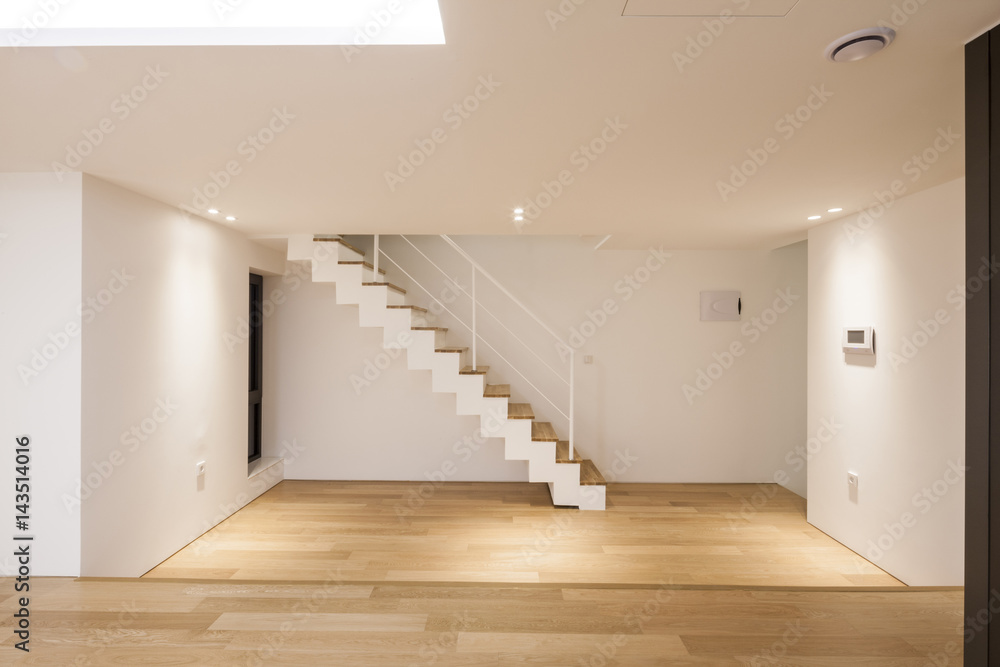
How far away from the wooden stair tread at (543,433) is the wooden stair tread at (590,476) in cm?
39

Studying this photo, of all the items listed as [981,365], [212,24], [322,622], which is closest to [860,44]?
[981,365]

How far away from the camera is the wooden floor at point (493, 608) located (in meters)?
1.96

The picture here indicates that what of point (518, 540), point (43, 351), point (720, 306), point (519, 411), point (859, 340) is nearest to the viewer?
point (43, 351)

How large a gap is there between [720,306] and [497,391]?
7.87ft

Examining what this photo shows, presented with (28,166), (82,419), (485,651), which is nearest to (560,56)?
(485,651)

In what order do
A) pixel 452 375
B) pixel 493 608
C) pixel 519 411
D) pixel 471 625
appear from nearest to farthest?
pixel 471 625 < pixel 493 608 < pixel 452 375 < pixel 519 411

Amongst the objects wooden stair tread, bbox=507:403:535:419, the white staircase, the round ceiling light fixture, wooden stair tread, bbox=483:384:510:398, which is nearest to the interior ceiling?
the round ceiling light fixture

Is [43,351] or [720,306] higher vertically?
[720,306]

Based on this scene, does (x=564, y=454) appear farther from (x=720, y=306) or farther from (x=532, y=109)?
(x=532, y=109)

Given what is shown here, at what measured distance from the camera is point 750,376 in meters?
5.22

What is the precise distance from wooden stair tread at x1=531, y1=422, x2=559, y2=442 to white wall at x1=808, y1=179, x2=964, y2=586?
2.07 m

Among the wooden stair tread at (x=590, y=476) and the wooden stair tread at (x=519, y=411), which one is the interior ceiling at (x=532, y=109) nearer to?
the wooden stair tread at (x=519, y=411)

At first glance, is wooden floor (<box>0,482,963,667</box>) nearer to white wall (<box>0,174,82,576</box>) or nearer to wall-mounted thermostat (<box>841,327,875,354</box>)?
white wall (<box>0,174,82,576</box>)

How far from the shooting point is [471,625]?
2.15 m
